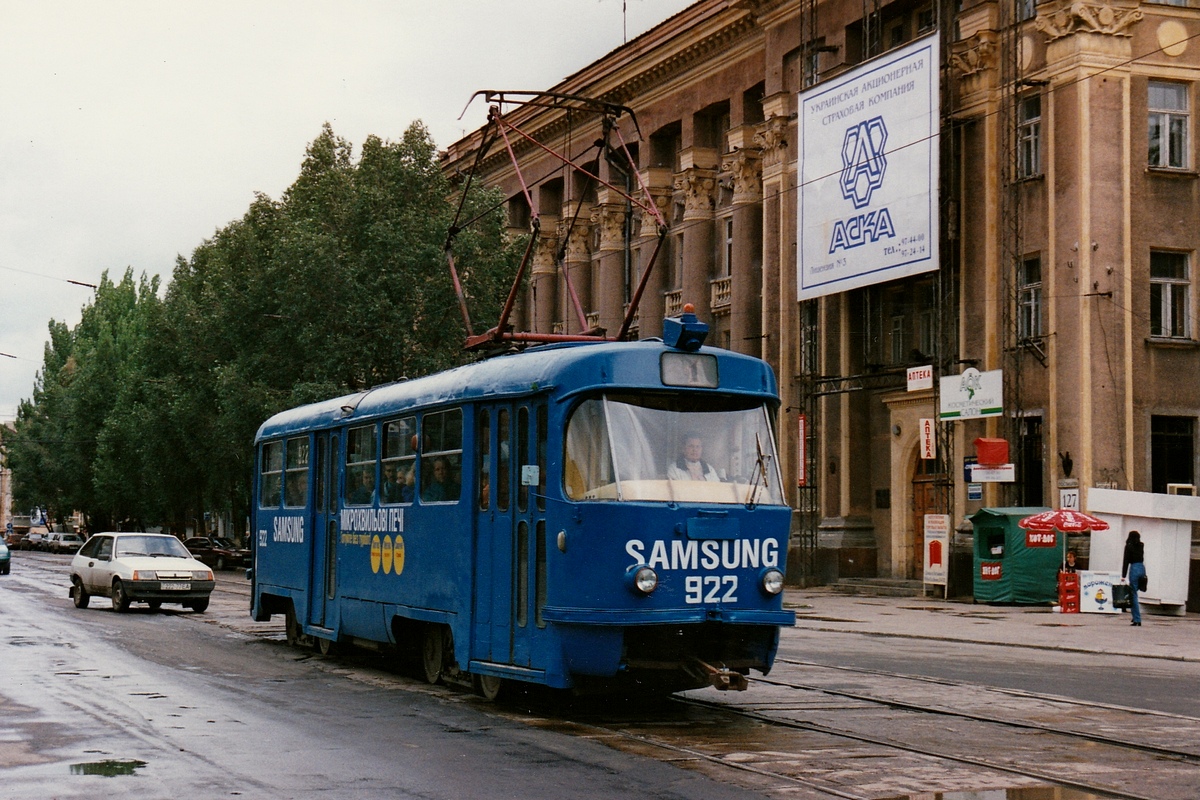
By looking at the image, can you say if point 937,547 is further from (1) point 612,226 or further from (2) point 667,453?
(2) point 667,453

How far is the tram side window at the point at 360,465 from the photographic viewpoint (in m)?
16.3

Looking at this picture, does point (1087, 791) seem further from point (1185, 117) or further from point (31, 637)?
point (1185, 117)

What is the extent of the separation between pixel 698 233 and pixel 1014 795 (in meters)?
38.1

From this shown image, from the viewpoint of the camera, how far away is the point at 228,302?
157ft

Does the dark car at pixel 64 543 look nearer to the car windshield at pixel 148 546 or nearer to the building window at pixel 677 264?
the building window at pixel 677 264

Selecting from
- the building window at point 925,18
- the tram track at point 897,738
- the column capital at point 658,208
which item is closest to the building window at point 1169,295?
the building window at point 925,18

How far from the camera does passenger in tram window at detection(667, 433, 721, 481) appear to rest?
1183 centimetres

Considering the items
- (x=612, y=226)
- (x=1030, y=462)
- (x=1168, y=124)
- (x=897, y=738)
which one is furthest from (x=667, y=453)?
(x=612, y=226)

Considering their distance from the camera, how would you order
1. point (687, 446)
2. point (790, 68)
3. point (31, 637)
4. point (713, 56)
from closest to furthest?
point (687, 446)
point (31, 637)
point (790, 68)
point (713, 56)

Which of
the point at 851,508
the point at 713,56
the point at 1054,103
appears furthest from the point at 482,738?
the point at 713,56

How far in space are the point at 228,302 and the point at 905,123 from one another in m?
23.1

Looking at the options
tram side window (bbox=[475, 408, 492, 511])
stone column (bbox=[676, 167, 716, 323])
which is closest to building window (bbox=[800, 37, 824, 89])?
stone column (bbox=[676, 167, 716, 323])

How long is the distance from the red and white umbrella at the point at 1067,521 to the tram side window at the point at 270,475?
15227 millimetres

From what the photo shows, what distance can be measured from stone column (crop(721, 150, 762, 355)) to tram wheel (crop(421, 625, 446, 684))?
29086 millimetres
